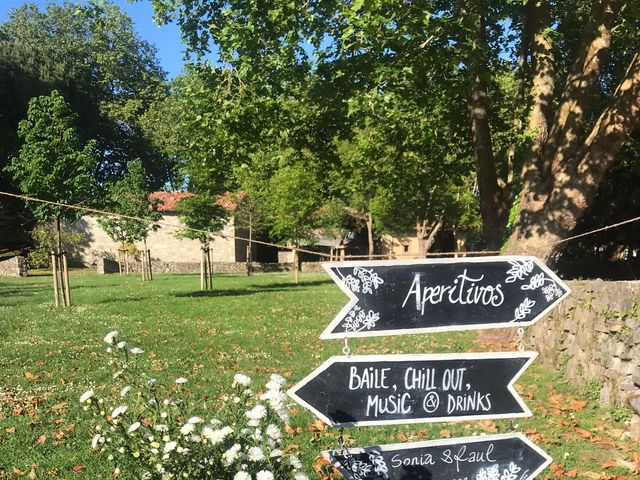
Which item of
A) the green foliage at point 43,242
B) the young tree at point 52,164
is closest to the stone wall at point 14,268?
the green foliage at point 43,242

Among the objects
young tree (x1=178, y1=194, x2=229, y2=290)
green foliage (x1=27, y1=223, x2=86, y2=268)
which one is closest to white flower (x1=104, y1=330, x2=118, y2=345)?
young tree (x1=178, y1=194, x2=229, y2=290)

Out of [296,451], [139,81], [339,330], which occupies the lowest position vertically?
[296,451]

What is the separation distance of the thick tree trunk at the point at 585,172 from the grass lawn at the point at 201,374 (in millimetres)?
1824

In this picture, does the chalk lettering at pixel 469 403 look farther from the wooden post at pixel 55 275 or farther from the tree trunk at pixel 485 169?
the wooden post at pixel 55 275

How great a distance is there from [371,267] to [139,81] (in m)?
57.9

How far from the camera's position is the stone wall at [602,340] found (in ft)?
19.9

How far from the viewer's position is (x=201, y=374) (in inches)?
296

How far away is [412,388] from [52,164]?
13.4m

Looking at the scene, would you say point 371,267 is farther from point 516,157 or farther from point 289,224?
point 289,224

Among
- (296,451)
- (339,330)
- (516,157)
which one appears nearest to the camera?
(339,330)

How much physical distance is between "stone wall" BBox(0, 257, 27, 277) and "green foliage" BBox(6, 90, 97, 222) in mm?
20102

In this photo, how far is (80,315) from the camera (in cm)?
1282

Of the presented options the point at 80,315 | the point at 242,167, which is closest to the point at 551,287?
the point at 242,167

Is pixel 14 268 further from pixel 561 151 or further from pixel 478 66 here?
pixel 561 151
